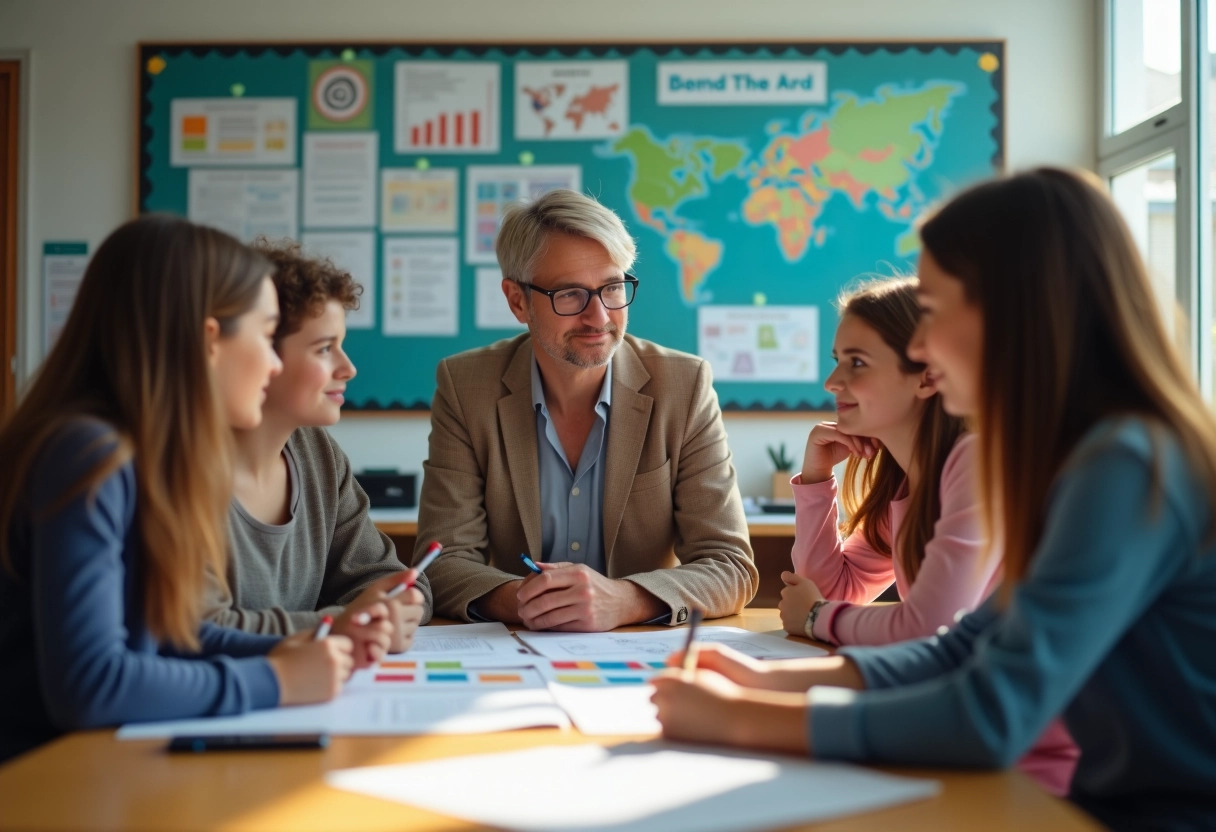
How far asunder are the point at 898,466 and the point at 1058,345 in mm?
859

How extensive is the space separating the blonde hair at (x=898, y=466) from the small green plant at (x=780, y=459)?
66.3 inches

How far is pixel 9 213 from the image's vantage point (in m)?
3.72

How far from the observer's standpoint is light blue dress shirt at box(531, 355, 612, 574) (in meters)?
2.12

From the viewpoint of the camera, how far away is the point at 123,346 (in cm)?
117

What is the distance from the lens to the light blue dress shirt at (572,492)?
6.97 ft

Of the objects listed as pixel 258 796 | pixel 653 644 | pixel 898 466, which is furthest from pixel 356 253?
pixel 258 796

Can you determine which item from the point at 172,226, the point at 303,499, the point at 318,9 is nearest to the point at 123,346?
the point at 172,226

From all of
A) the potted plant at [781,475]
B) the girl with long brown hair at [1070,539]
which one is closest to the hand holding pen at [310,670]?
the girl with long brown hair at [1070,539]

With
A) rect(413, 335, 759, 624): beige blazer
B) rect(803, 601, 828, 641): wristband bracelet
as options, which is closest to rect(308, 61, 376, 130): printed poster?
rect(413, 335, 759, 624): beige blazer

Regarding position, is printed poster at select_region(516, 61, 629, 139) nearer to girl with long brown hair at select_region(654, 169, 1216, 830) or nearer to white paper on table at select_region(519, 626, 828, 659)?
white paper on table at select_region(519, 626, 828, 659)

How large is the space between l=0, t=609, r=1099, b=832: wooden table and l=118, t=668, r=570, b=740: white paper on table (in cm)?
4

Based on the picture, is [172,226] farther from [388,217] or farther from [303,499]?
[388,217]

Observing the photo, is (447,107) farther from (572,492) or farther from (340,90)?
(572,492)

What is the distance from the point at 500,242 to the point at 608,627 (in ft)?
3.01
